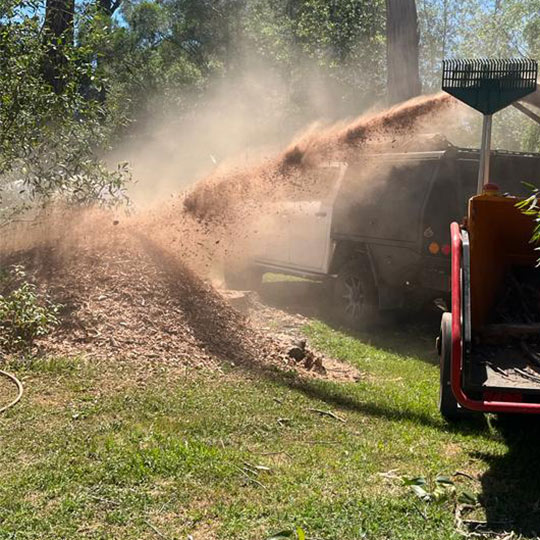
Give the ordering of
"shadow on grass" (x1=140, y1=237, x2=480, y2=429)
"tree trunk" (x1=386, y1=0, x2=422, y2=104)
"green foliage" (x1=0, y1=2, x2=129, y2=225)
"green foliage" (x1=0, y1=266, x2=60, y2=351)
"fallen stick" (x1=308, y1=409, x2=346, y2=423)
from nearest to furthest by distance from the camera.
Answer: "fallen stick" (x1=308, y1=409, x2=346, y2=423), "shadow on grass" (x1=140, y1=237, x2=480, y2=429), "green foliage" (x1=0, y1=266, x2=60, y2=351), "green foliage" (x1=0, y1=2, x2=129, y2=225), "tree trunk" (x1=386, y1=0, x2=422, y2=104)

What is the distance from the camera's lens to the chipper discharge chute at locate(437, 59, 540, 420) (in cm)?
459

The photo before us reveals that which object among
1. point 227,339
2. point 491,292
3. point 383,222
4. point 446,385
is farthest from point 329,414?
point 383,222

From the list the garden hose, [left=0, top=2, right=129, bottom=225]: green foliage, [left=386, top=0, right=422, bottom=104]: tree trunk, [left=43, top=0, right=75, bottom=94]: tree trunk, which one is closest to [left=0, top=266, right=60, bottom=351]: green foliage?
the garden hose

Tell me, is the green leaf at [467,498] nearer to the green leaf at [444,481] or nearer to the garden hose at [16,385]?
the green leaf at [444,481]

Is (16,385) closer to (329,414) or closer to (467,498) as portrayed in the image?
(329,414)

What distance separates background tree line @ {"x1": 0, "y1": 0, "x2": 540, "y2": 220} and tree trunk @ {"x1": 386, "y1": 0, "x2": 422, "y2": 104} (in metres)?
0.02

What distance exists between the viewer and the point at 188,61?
117 ft

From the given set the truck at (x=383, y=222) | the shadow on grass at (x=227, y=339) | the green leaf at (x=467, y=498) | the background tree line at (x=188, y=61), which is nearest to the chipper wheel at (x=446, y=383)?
the shadow on grass at (x=227, y=339)

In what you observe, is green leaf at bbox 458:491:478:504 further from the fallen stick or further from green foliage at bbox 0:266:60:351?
green foliage at bbox 0:266:60:351

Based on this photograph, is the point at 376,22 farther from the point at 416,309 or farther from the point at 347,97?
the point at 416,309

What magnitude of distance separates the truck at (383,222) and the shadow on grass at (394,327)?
0.22m

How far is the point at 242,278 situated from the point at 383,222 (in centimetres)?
416

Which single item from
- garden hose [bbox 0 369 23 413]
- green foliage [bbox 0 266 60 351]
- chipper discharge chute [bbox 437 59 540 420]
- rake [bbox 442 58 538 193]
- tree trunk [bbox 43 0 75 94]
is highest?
tree trunk [bbox 43 0 75 94]

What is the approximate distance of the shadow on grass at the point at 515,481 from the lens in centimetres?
416
